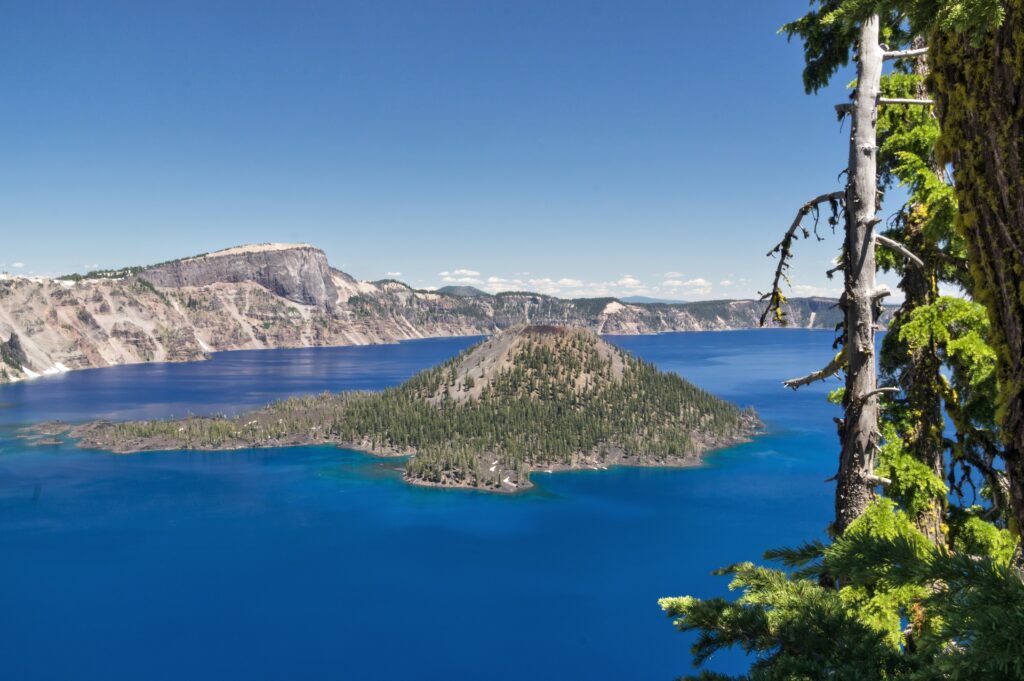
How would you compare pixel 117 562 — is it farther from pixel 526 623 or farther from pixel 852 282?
pixel 852 282

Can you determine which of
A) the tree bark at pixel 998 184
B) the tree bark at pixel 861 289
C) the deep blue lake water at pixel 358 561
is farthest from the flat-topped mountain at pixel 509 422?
the tree bark at pixel 998 184

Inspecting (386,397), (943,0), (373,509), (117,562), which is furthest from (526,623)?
(386,397)

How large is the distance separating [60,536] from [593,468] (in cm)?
7476

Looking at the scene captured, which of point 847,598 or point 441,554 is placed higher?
point 847,598

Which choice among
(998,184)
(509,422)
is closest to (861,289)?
(998,184)

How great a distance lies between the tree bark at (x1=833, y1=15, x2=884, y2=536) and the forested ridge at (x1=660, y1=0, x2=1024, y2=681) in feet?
0.08

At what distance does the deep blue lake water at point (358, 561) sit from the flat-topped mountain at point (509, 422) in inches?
252

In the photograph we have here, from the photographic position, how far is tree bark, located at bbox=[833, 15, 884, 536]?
8.76 metres

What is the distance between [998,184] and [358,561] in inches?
2749

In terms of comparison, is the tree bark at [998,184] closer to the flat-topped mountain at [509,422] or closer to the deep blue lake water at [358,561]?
the deep blue lake water at [358,561]

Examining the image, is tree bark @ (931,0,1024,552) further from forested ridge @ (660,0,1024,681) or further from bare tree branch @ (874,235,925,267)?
bare tree branch @ (874,235,925,267)

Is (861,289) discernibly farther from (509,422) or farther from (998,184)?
(509,422)

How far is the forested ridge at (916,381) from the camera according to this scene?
3902 mm

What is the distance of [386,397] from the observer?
142 meters
